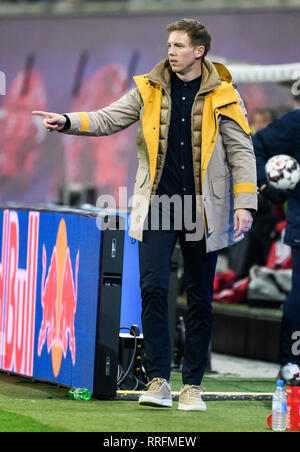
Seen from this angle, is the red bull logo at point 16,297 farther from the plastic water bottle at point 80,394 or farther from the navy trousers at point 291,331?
the navy trousers at point 291,331

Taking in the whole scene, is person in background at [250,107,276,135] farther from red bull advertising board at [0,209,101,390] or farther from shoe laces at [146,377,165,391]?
shoe laces at [146,377,165,391]

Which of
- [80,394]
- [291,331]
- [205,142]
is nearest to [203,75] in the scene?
[205,142]

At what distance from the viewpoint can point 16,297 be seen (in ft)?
24.0

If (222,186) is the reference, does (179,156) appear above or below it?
above

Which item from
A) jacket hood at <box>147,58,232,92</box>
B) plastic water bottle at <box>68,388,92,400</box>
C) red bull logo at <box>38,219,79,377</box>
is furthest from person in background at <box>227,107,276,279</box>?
jacket hood at <box>147,58,232,92</box>

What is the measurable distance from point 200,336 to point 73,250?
1.01 metres

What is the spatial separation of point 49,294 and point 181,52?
1.79 metres

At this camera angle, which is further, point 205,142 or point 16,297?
point 16,297

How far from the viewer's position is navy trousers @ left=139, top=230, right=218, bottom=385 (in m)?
5.99

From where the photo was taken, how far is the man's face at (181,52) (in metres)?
6.00

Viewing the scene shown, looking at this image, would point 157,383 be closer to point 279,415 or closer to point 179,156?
point 279,415

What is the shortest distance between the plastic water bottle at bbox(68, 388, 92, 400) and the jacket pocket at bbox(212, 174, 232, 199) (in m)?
1.33

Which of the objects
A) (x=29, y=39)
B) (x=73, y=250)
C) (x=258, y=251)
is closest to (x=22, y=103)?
(x=29, y=39)

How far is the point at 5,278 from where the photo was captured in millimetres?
7461
